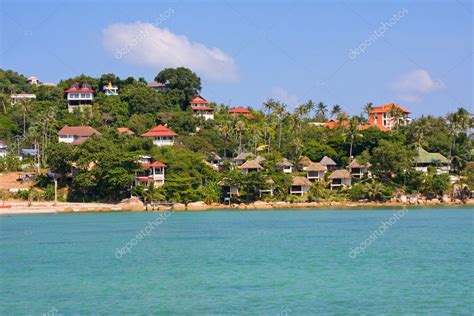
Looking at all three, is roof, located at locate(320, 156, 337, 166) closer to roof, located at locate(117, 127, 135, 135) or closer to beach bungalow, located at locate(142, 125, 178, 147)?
beach bungalow, located at locate(142, 125, 178, 147)

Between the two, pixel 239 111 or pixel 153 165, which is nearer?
pixel 153 165

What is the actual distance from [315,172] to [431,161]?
46.8 feet

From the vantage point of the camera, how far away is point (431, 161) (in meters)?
84.1

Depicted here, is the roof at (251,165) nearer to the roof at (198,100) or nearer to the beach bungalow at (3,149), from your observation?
the roof at (198,100)

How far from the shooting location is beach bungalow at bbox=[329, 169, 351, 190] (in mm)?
80375

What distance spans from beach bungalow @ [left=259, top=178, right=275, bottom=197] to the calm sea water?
17.7m

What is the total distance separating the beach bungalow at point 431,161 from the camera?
275 ft

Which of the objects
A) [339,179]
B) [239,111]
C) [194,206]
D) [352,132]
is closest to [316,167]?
[339,179]

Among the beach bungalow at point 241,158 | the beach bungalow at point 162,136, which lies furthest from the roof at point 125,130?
the beach bungalow at point 241,158

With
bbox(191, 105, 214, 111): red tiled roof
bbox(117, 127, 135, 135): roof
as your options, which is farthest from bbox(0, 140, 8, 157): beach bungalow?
bbox(191, 105, 214, 111): red tiled roof

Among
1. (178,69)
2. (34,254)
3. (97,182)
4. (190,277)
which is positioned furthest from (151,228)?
(178,69)

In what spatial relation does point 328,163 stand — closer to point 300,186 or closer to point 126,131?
point 300,186

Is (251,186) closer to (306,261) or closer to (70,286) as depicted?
(306,261)

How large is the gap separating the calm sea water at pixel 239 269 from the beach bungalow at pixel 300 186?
67.0 ft
